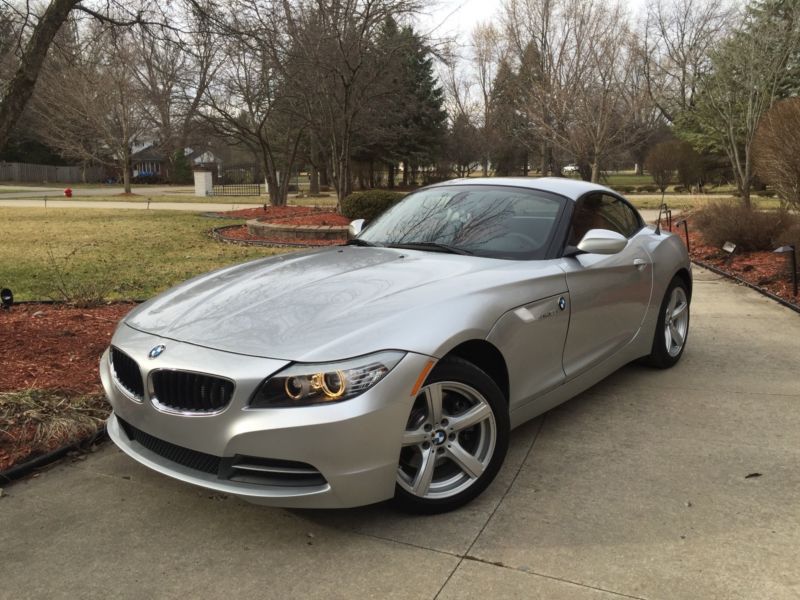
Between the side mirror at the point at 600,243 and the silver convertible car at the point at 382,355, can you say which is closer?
the silver convertible car at the point at 382,355

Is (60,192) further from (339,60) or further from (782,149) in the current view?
(782,149)

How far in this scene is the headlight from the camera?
2609 mm

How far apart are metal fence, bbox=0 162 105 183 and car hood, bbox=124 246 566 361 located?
2274 inches

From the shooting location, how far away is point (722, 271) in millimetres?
Answer: 9977

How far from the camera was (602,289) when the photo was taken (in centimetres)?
409

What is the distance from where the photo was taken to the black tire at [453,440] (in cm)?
290

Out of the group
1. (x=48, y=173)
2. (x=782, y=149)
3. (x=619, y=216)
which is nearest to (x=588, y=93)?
(x=782, y=149)

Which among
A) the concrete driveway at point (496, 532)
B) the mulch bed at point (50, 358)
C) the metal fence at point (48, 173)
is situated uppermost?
the metal fence at point (48, 173)

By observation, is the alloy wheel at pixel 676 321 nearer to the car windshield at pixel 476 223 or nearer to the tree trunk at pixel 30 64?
the car windshield at pixel 476 223

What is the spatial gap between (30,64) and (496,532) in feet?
14.6

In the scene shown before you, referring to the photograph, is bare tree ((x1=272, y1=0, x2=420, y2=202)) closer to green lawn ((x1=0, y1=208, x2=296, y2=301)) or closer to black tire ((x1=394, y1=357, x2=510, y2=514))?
green lawn ((x1=0, y1=208, x2=296, y2=301))

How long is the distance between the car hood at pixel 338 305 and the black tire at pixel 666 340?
1.68 m

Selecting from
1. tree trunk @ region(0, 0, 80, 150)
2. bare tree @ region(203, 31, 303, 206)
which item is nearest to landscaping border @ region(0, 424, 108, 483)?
tree trunk @ region(0, 0, 80, 150)

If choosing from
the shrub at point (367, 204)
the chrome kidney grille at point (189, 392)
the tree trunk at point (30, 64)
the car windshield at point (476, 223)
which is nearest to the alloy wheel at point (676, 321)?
the car windshield at point (476, 223)
